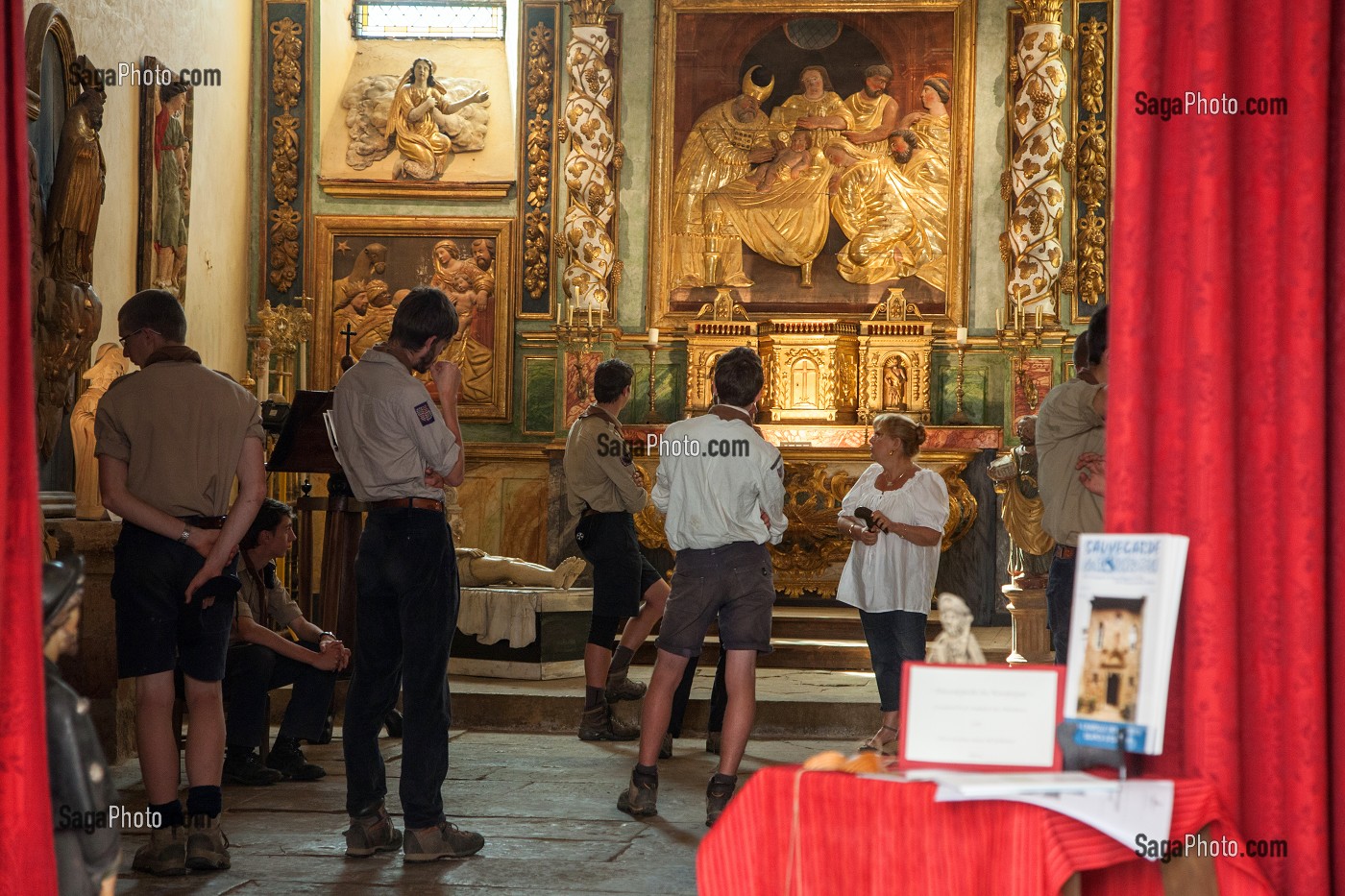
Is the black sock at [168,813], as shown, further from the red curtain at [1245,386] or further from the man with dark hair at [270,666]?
the red curtain at [1245,386]

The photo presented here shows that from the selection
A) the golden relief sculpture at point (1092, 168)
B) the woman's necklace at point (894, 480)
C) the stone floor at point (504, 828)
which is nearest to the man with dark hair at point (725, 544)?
the stone floor at point (504, 828)

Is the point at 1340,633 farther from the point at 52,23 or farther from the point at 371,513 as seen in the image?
the point at 52,23

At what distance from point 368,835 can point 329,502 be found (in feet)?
7.54

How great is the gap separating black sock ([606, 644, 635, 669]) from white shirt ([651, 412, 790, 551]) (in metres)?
1.85

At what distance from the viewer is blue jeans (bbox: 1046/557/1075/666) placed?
4512mm

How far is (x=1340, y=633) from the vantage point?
279cm

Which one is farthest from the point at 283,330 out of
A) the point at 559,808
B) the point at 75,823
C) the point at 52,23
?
the point at 75,823

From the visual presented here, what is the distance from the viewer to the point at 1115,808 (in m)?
2.37

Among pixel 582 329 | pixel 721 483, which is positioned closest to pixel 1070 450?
pixel 721 483

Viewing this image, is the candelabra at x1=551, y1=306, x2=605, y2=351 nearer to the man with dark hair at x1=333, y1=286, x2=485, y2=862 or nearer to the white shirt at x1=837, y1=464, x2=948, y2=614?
the white shirt at x1=837, y1=464, x2=948, y2=614

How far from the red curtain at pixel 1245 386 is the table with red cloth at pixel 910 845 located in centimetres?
26

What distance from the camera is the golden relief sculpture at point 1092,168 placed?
11367 millimetres

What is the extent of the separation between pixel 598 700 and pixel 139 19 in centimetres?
531

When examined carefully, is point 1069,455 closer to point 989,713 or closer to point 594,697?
point 989,713
